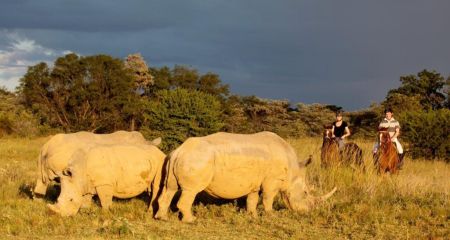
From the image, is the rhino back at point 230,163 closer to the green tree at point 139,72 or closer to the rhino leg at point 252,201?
the rhino leg at point 252,201

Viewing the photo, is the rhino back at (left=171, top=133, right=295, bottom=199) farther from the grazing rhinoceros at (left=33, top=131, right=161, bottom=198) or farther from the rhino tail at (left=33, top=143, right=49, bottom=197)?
the rhino tail at (left=33, top=143, right=49, bottom=197)

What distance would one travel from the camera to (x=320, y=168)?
42.1ft

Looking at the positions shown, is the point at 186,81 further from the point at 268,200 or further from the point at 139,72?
the point at 268,200

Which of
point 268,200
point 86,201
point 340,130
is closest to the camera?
point 268,200

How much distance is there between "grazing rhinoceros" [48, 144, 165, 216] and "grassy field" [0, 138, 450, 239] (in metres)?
0.31

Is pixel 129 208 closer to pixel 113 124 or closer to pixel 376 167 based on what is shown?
pixel 376 167

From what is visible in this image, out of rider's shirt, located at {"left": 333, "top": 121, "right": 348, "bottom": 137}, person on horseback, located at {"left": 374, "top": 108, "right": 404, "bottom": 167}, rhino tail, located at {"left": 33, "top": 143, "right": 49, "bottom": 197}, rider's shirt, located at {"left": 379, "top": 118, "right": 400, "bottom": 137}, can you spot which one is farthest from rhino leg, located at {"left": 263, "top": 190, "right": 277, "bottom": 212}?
rider's shirt, located at {"left": 333, "top": 121, "right": 348, "bottom": 137}

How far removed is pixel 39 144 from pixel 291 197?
2018 cm

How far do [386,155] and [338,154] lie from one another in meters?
1.22

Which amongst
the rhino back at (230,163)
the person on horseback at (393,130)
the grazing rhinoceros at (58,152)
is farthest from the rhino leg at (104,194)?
the person on horseback at (393,130)

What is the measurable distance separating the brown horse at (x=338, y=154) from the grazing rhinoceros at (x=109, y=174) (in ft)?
16.9

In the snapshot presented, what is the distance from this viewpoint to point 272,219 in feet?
27.9

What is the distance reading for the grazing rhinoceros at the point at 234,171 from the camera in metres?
8.36

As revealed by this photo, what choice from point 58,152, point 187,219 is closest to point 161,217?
point 187,219
